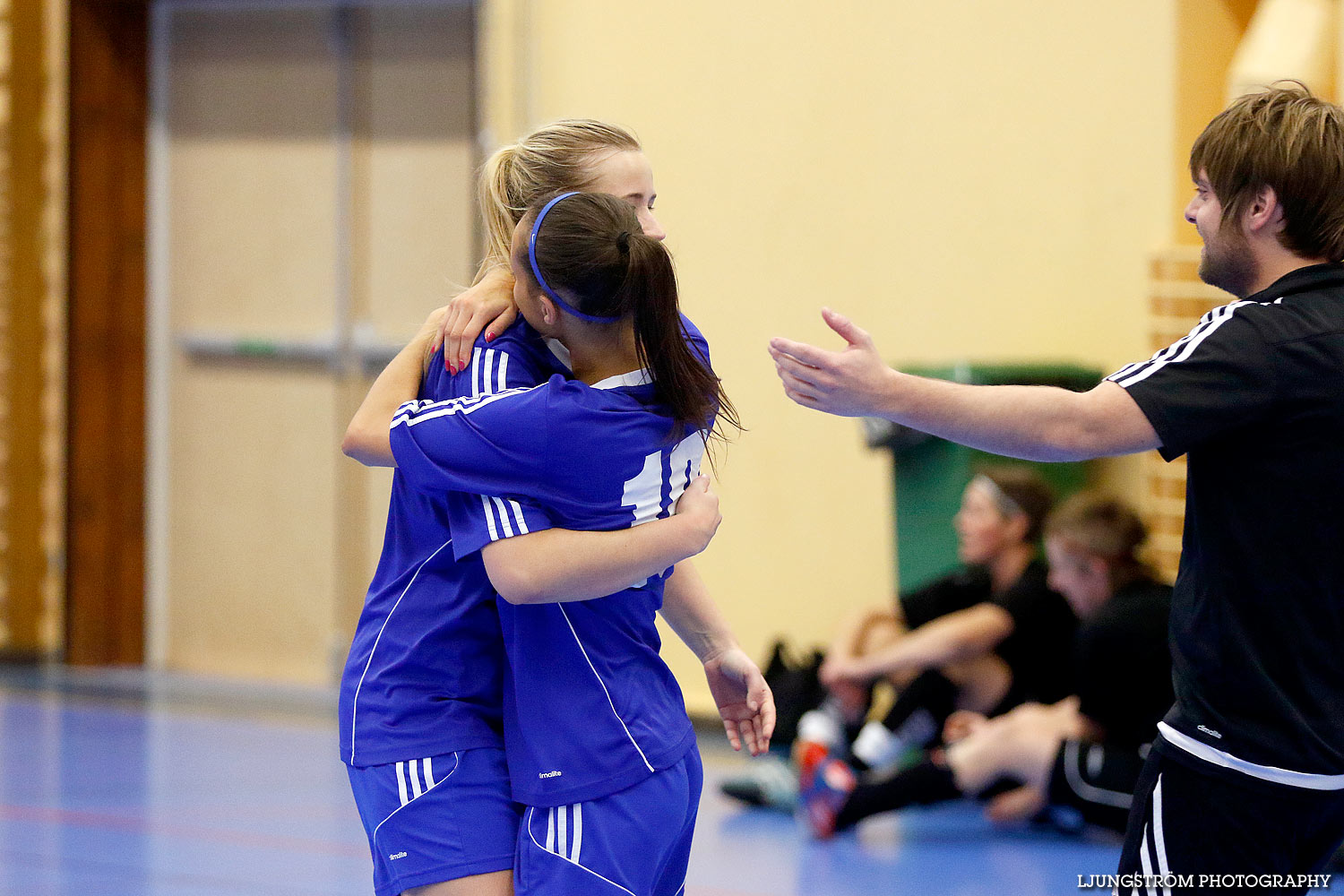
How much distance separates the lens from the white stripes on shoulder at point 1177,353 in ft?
6.56

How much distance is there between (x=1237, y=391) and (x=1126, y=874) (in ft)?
2.20

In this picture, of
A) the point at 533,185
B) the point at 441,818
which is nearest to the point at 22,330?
the point at 533,185

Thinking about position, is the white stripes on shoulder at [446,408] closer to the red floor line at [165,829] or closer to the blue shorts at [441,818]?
the blue shorts at [441,818]

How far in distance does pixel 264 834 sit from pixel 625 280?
3.49 meters

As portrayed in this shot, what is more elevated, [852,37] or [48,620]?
[852,37]

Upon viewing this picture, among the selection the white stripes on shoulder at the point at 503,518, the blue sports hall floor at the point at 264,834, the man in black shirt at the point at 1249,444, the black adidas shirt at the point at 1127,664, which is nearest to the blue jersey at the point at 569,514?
the white stripes on shoulder at the point at 503,518

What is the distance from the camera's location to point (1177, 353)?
2010mm

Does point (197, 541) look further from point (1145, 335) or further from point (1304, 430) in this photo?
point (1304, 430)

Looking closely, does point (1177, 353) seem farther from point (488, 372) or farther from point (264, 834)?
point (264, 834)

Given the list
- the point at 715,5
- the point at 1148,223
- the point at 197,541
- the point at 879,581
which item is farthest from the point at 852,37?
the point at 197,541

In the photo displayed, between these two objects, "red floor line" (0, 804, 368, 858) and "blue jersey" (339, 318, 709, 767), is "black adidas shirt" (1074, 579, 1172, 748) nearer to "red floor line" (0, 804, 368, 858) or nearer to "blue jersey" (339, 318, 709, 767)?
"red floor line" (0, 804, 368, 858)

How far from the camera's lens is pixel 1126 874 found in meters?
2.13

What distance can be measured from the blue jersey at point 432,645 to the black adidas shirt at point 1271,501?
2.74 ft

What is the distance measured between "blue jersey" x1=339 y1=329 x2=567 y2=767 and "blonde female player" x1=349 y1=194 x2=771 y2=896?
0.14ft
